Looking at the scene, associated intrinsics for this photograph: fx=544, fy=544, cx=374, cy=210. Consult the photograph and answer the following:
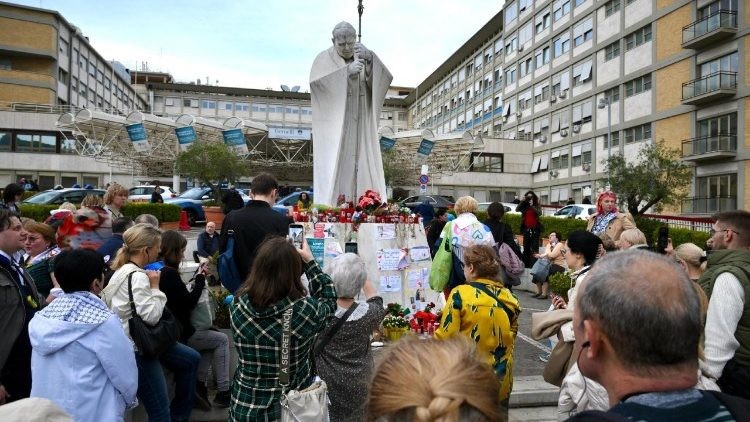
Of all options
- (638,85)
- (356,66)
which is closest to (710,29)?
(638,85)

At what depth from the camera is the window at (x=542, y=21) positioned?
44.3m

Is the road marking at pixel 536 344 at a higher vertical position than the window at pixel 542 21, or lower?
lower

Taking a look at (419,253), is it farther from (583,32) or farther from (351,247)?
(583,32)

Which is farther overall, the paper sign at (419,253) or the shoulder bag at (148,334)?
the paper sign at (419,253)

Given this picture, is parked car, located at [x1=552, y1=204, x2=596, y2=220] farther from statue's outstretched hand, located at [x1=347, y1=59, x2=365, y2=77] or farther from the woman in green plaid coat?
the woman in green plaid coat

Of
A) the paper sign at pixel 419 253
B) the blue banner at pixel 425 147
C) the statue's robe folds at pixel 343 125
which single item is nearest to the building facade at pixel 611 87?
the blue banner at pixel 425 147

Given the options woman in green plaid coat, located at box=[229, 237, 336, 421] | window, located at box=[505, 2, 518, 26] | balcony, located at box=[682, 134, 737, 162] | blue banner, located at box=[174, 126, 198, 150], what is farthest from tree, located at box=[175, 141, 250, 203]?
window, located at box=[505, 2, 518, 26]

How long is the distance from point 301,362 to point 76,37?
51.8m

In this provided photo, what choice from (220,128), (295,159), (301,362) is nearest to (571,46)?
(295,159)

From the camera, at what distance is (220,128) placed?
3219 cm

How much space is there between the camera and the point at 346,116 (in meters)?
8.04

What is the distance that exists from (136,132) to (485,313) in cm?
2895

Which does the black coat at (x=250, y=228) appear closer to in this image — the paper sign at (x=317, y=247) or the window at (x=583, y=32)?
the paper sign at (x=317, y=247)

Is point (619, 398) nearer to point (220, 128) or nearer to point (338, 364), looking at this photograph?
point (338, 364)
